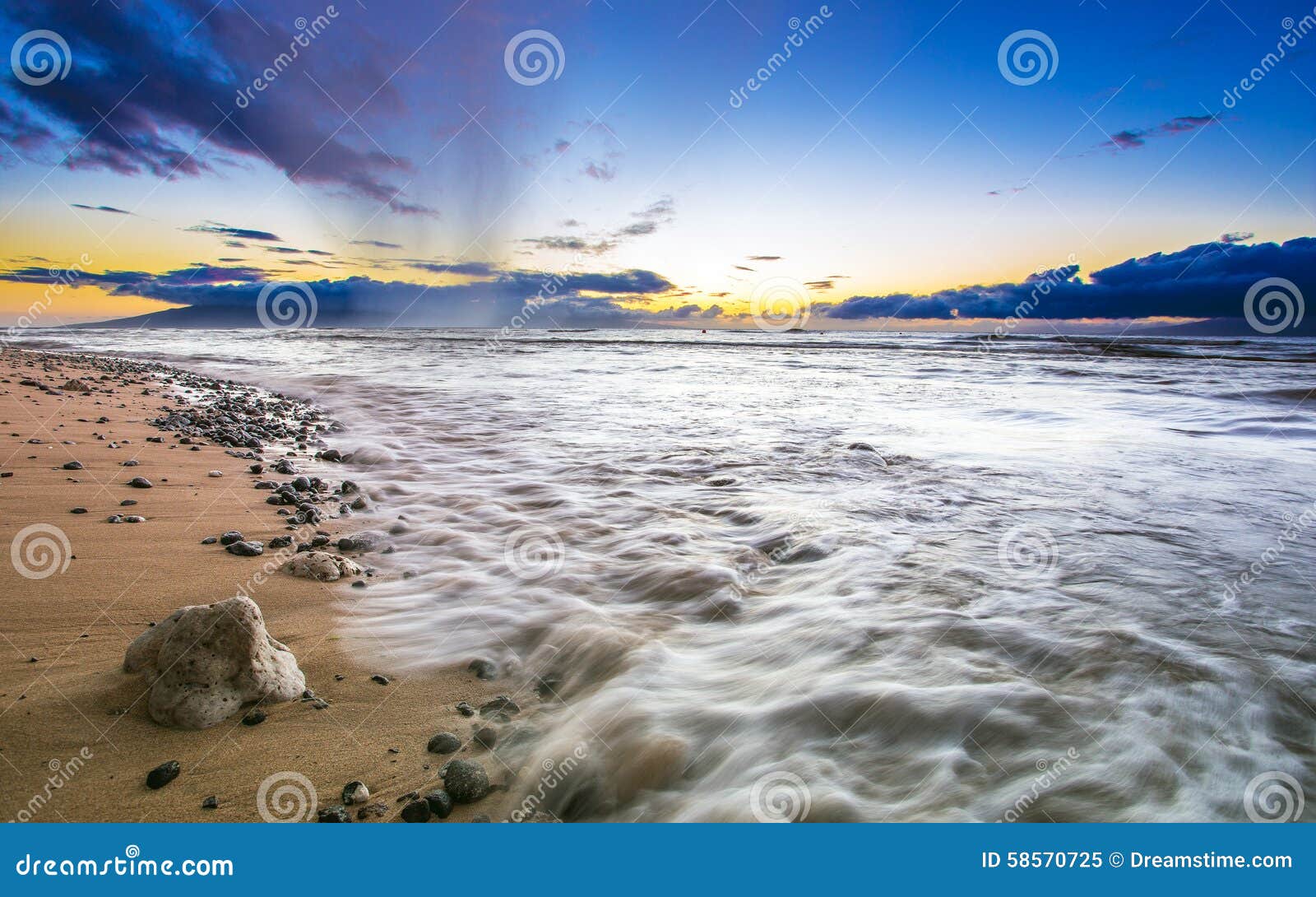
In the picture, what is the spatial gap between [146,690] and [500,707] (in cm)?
134

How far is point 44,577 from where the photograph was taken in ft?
10.6

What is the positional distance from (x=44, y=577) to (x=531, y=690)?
2731 millimetres

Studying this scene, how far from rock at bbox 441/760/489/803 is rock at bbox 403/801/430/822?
0.33ft

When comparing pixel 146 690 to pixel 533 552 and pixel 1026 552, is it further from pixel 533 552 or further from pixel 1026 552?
pixel 1026 552

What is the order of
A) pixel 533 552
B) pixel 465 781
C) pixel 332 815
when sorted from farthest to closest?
pixel 533 552 → pixel 465 781 → pixel 332 815

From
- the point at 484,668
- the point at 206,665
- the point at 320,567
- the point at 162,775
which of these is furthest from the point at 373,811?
the point at 320,567

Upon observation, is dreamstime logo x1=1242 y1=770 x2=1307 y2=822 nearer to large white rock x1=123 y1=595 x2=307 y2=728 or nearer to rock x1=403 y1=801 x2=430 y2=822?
rock x1=403 y1=801 x2=430 y2=822

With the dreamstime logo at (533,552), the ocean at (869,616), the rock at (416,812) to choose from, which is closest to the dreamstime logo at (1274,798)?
the ocean at (869,616)

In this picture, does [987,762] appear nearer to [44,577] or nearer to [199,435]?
[44,577]

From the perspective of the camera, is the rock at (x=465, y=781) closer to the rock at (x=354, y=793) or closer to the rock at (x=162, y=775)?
the rock at (x=354, y=793)

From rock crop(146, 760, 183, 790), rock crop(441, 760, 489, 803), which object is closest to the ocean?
rock crop(441, 760, 489, 803)

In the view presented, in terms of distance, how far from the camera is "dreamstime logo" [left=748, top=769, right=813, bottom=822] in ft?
7.21

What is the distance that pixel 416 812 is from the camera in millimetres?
1997

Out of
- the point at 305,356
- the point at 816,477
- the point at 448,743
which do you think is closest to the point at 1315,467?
the point at 816,477
